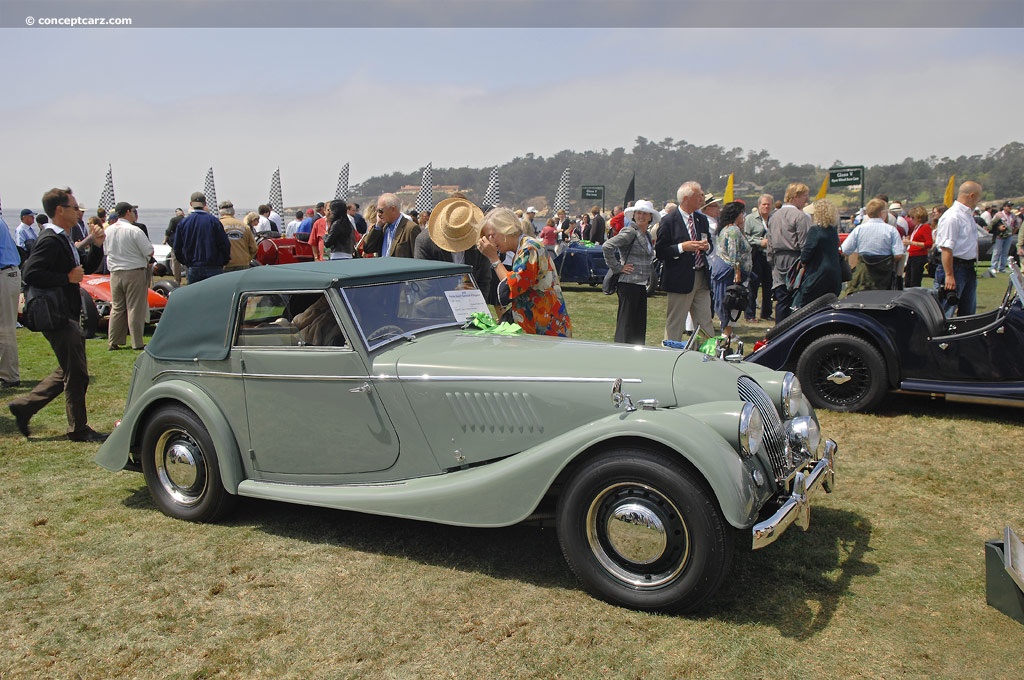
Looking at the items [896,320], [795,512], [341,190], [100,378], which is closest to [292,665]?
[795,512]

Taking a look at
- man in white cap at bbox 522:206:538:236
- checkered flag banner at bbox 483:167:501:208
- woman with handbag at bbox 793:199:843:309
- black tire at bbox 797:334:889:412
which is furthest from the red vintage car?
checkered flag banner at bbox 483:167:501:208

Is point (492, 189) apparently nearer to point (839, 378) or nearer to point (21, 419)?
A: point (839, 378)

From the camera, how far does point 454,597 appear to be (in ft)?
11.7

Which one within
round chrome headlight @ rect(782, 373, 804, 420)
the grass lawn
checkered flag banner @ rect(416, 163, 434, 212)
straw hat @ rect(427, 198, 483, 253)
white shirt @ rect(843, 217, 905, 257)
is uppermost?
checkered flag banner @ rect(416, 163, 434, 212)

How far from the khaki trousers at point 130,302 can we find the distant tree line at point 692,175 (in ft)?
156

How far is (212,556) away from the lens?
13.4 ft

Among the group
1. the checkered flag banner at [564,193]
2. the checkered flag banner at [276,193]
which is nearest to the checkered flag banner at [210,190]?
the checkered flag banner at [276,193]

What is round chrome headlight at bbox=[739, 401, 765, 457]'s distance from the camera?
3412 millimetres

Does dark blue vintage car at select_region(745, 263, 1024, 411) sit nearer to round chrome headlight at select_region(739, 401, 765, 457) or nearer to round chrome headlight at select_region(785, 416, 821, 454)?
round chrome headlight at select_region(785, 416, 821, 454)

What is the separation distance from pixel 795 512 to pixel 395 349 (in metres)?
2.20

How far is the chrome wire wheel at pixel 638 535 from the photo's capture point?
3.30 m

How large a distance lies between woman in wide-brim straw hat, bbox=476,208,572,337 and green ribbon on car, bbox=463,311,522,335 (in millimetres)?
690

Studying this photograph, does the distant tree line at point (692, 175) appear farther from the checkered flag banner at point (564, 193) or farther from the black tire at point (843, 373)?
the black tire at point (843, 373)

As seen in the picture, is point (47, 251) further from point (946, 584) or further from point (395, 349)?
point (946, 584)
